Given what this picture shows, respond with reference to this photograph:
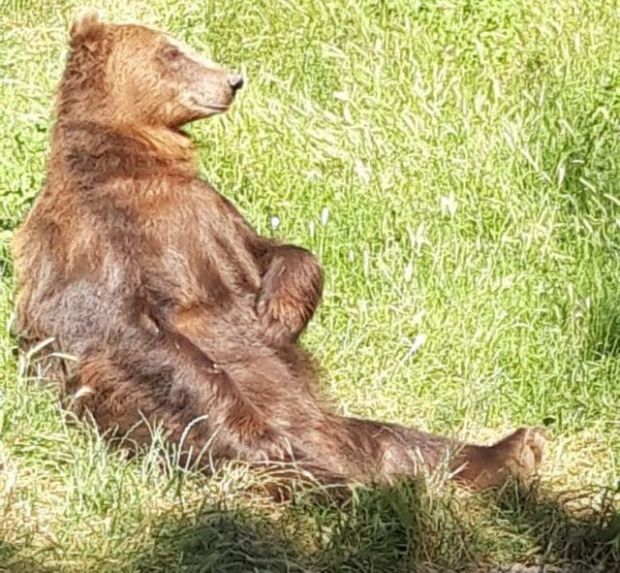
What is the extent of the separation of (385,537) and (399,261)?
2307mm

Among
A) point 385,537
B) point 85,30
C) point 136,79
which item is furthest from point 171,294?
point 385,537

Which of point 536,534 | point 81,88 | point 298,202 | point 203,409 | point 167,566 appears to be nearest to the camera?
point 167,566

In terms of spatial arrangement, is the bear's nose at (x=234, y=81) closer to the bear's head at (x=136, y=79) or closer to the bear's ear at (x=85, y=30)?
the bear's head at (x=136, y=79)

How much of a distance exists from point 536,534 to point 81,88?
2.43m

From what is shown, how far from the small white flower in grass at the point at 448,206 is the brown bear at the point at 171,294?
1272mm

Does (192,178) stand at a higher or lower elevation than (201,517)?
higher

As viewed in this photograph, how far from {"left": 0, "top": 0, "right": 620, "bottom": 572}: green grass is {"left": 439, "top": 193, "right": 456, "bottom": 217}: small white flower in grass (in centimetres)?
2

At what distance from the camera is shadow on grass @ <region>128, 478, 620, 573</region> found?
5.02 metres

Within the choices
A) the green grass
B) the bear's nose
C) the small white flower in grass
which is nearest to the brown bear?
the bear's nose

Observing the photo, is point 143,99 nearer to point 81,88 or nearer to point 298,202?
point 81,88

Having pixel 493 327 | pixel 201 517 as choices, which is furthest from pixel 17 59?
pixel 201 517

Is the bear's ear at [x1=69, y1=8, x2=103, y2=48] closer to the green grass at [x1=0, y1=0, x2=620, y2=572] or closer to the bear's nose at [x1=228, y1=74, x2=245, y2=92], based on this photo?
the bear's nose at [x1=228, y1=74, x2=245, y2=92]

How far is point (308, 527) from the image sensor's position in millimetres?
5273

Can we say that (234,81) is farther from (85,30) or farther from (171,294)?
(171,294)
